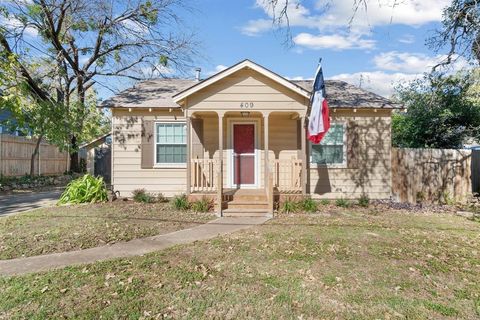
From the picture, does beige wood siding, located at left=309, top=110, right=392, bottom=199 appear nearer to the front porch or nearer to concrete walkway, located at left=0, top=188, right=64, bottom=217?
the front porch

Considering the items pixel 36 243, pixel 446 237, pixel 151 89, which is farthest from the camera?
pixel 151 89

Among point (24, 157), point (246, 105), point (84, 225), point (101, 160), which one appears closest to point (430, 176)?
point (246, 105)

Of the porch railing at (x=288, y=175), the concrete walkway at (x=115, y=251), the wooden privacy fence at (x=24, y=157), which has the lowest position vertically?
the concrete walkway at (x=115, y=251)

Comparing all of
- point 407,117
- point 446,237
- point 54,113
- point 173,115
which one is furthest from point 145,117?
point 407,117

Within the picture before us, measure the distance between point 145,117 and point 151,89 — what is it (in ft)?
5.64

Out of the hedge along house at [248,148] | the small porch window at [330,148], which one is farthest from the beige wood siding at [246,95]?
the small porch window at [330,148]

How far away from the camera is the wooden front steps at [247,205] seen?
8.79 meters

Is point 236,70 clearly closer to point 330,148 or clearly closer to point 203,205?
point 203,205

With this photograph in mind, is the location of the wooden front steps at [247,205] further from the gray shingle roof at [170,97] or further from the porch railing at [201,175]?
the gray shingle roof at [170,97]

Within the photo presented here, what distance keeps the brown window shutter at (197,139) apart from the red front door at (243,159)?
42.4 inches

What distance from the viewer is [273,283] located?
429cm

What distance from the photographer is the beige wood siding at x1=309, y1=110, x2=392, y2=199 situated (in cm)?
1070

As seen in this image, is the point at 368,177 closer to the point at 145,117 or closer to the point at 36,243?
the point at 145,117

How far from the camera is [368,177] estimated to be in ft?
35.4
